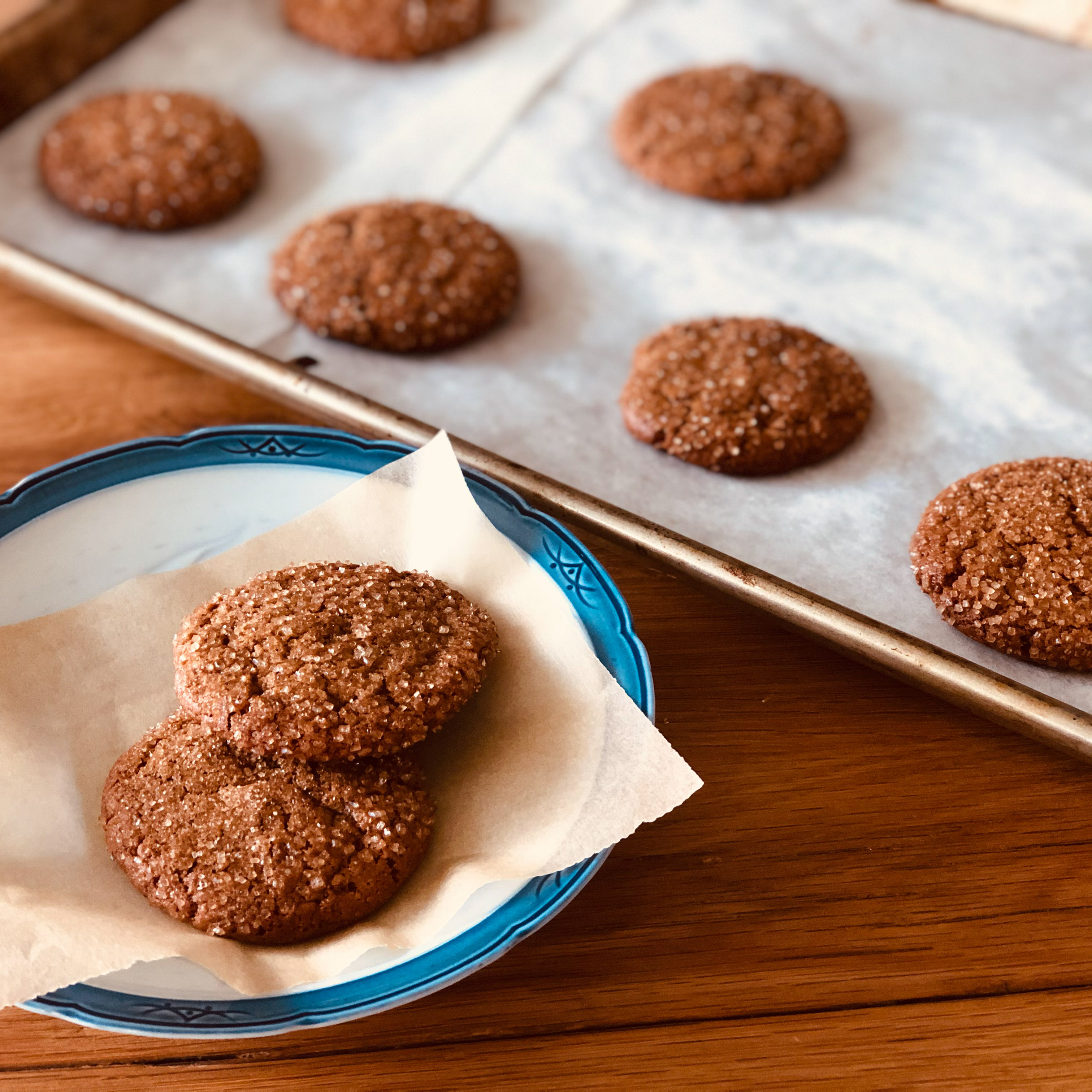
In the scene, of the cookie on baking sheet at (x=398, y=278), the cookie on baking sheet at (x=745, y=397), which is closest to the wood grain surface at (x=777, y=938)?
the cookie on baking sheet at (x=745, y=397)

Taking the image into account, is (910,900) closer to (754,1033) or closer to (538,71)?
(754,1033)

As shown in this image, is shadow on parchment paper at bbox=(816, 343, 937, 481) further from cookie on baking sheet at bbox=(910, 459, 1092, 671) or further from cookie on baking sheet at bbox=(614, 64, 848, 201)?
cookie on baking sheet at bbox=(614, 64, 848, 201)

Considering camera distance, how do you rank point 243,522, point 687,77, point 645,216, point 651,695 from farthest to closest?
point 687,77, point 645,216, point 243,522, point 651,695

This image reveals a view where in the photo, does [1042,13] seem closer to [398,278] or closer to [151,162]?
[398,278]

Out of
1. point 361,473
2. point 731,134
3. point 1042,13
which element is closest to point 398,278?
point 361,473

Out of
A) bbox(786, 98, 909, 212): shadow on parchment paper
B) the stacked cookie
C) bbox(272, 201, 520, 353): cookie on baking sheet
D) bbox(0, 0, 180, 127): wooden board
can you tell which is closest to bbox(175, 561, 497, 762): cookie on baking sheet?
the stacked cookie

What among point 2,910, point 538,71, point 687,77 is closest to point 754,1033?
point 2,910
